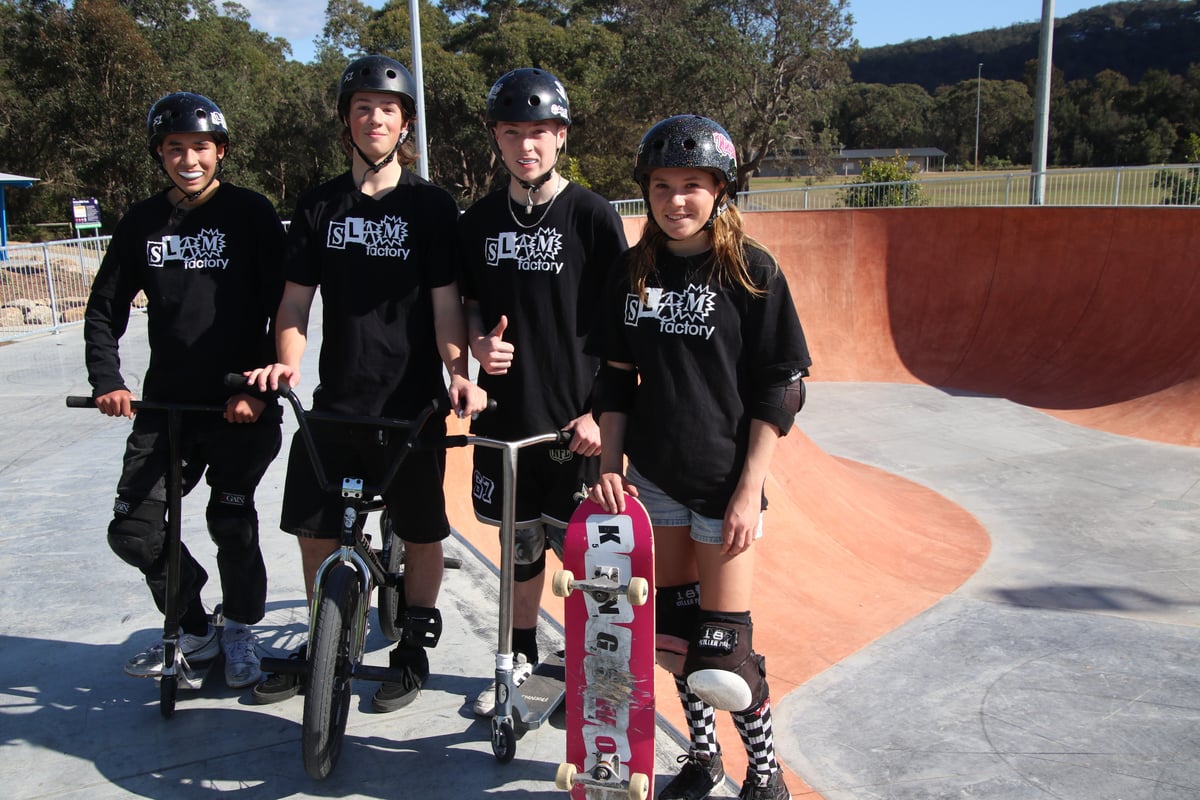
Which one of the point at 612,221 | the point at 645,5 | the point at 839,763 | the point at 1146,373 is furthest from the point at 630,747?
the point at 645,5

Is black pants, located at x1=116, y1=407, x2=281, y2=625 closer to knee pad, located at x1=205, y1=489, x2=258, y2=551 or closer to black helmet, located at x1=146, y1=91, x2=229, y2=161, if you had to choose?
knee pad, located at x1=205, y1=489, x2=258, y2=551

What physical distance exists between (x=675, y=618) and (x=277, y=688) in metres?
1.51

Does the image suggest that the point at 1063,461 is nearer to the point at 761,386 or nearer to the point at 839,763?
the point at 839,763

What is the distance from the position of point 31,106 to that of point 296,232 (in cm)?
3412

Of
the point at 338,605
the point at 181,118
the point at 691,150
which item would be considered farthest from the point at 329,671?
the point at 181,118

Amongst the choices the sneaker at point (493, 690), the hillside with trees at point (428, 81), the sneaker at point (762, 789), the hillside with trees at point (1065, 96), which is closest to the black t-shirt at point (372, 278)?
the sneaker at point (493, 690)

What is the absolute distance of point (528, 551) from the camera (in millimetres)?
3133

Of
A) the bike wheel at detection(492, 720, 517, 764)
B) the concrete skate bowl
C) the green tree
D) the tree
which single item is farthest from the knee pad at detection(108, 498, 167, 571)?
the tree

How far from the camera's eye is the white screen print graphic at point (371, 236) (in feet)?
9.87

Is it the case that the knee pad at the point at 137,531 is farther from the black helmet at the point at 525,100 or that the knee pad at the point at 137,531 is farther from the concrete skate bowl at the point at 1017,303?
the concrete skate bowl at the point at 1017,303

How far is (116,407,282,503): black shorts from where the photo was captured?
125 inches

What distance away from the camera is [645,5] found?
51.3m

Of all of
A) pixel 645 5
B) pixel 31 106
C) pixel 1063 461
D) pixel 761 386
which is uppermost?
pixel 645 5

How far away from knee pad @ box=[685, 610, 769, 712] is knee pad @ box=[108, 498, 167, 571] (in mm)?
1935
